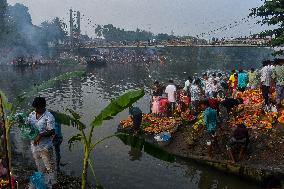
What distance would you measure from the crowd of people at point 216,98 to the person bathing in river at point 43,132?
23.1 ft

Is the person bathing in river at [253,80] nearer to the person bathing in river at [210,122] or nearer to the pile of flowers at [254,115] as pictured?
the pile of flowers at [254,115]

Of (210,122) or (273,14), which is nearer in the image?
(210,122)

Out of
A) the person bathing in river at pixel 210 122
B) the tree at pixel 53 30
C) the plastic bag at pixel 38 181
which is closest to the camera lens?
the plastic bag at pixel 38 181

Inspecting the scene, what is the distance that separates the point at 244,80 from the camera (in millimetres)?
22062

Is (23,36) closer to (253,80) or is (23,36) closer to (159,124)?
(253,80)

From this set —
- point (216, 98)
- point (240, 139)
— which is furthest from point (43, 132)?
point (216, 98)

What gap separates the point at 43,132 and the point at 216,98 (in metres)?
13.7

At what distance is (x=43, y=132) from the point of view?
8898 millimetres

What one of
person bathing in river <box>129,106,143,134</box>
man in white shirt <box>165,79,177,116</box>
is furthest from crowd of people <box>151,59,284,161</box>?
person bathing in river <box>129,106,143,134</box>

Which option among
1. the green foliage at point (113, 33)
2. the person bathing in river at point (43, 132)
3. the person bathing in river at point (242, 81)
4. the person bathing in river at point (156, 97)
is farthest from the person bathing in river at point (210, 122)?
the green foliage at point (113, 33)

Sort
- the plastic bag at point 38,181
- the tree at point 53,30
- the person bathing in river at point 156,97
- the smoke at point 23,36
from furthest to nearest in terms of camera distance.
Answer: the tree at point 53,30
the smoke at point 23,36
the person bathing in river at point 156,97
the plastic bag at point 38,181

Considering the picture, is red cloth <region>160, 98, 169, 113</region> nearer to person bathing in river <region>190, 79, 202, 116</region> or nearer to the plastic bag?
person bathing in river <region>190, 79, 202, 116</region>

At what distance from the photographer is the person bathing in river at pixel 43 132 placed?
886cm

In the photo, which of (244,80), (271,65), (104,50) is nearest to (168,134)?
(271,65)
